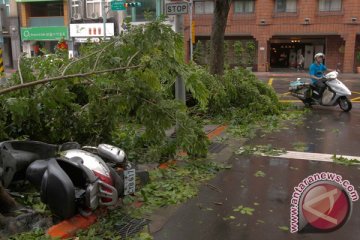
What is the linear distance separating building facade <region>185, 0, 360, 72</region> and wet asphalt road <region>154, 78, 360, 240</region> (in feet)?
82.6

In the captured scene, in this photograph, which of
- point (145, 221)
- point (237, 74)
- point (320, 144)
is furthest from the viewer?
point (237, 74)

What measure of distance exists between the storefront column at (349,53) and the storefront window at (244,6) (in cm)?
775

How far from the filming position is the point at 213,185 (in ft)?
Result: 18.3

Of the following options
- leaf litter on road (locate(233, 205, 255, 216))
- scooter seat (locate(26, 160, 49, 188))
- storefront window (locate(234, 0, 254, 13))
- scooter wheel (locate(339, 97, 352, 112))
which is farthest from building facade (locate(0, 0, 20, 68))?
leaf litter on road (locate(233, 205, 255, 216))

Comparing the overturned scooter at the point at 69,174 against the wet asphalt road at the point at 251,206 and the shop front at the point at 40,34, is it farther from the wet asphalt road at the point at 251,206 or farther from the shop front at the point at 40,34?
the shop front at the point at 40,34

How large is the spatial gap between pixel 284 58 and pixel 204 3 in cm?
870

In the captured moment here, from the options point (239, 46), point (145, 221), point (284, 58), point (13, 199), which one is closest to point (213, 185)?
point (145, 221)

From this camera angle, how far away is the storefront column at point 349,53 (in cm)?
3078

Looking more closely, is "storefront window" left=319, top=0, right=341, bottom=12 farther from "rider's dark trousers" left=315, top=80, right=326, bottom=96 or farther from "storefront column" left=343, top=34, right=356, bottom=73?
"rider's dark trousers" left=315, top=80, right=326, bottom=96

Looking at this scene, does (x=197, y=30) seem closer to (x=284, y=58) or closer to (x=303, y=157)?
(x=284, y=58)

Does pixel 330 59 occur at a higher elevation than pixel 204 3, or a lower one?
lower

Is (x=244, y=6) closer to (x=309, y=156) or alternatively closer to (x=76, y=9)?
(x=76, y=9)

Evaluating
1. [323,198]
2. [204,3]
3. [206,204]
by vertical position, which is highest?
[204,3]

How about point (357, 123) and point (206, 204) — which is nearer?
point (206, 204)
